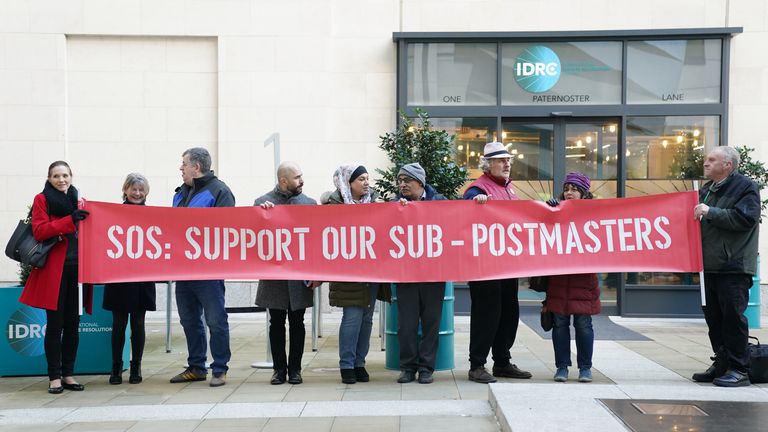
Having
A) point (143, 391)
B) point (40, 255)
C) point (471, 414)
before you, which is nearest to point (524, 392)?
point (471, 414)

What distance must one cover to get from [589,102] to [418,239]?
24.4 feet

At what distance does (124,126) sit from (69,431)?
348 inches

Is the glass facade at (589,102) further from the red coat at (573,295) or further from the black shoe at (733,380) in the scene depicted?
the black shoe at (733,380)

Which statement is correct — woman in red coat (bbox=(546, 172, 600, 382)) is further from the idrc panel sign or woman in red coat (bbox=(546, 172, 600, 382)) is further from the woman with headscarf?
the idrc panel sign

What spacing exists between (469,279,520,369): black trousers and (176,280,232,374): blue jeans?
2131 millimetres

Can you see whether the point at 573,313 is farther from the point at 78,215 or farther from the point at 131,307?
the point at 78,215

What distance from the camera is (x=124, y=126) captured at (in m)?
13.9

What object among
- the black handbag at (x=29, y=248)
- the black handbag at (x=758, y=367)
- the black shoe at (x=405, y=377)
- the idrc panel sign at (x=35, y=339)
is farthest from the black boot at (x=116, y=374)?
the black handbag at (x=758, y=367)

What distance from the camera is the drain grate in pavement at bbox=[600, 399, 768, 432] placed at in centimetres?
535

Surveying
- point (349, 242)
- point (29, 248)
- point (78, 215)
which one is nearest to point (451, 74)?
point (349, 242)

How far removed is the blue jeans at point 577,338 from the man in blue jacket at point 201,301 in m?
2.79

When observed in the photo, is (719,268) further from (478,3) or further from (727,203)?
(478,3)

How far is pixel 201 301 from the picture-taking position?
7.42 meters

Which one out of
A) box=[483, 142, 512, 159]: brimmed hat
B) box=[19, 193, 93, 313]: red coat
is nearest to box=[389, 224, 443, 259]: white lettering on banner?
box=[483, 142, 512, 159]: brimmed hat
